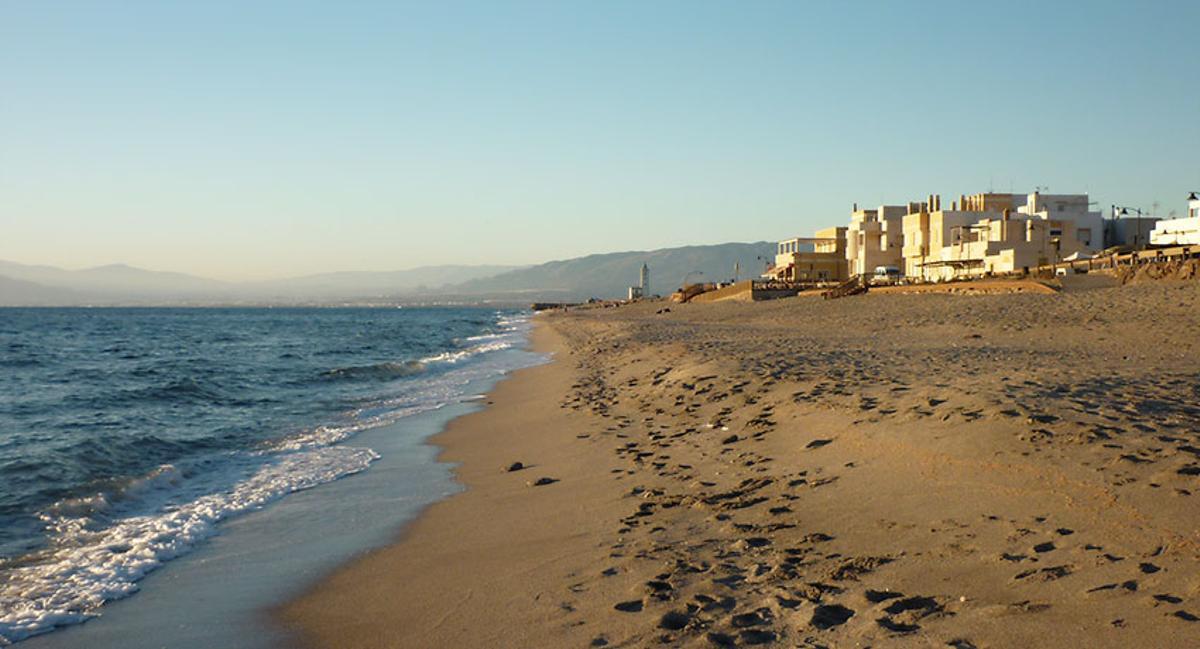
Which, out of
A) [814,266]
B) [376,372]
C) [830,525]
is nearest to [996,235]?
[814,266]

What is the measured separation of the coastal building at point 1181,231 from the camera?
36.9 meters

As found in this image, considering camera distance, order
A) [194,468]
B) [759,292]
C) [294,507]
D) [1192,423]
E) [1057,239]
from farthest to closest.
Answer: [759,292], [1057,239], [194,468], [294,507], [1192,423]

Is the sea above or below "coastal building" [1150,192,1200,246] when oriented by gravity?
below

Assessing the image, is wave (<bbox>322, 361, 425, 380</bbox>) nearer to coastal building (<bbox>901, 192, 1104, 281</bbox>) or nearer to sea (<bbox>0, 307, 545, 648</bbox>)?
sea (<bbox>0, 307, 545, 648</bbox>)

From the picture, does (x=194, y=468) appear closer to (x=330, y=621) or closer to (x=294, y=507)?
(x=294, y=507)

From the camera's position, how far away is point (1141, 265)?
2888 cm

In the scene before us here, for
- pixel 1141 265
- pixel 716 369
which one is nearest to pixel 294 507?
pixel 716 369

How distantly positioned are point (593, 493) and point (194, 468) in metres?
5.81

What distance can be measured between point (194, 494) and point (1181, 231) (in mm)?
41833

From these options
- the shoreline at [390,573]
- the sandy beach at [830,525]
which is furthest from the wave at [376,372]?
the sandy beach at [830,525]

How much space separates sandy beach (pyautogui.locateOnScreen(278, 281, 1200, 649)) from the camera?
436 centimetres

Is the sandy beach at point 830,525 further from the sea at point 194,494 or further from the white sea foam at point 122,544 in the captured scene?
the white sea foam at point 122,544

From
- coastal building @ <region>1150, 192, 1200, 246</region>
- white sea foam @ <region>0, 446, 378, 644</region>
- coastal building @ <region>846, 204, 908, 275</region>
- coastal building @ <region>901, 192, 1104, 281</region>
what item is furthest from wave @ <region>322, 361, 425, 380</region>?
coastal building @ <region>846, 204, 908, 275</region>

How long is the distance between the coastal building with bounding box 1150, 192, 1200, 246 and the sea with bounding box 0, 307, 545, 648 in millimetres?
32116
